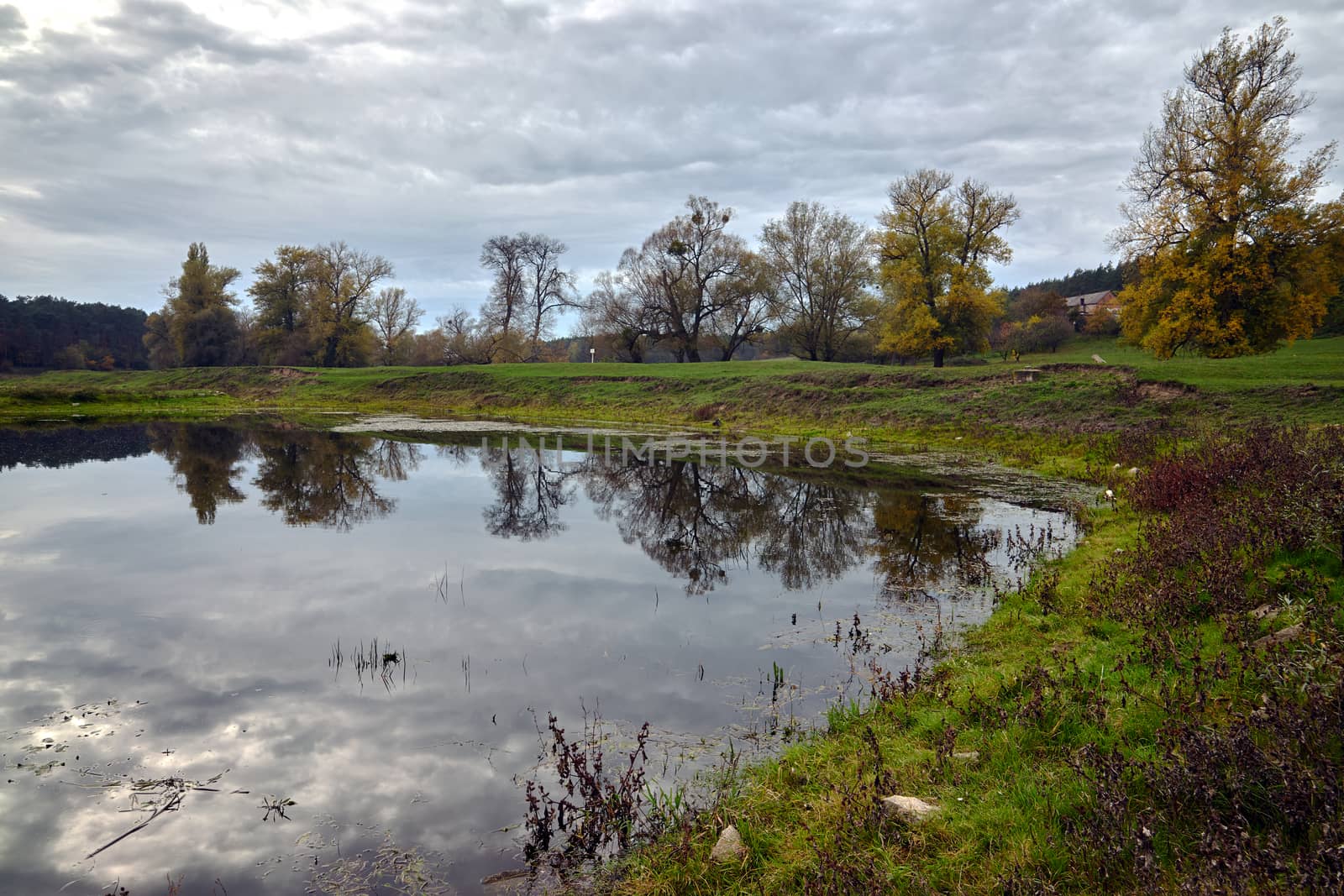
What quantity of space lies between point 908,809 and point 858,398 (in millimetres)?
28730

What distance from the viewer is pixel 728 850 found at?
12.9 ft

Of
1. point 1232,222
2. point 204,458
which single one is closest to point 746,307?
point 1232,222

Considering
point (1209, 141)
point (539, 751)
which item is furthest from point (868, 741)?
point (1209, 141)

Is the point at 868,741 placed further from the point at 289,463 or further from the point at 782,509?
the point at 289,463

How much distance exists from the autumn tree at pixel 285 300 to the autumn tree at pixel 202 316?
14.8 ft

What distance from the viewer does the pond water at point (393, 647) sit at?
171 inches

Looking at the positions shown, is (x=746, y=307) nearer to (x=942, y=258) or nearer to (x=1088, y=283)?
(x=942, y=258)

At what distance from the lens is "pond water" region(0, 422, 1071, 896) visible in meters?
4.34

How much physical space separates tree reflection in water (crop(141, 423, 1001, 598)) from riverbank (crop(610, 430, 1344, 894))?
2967mm

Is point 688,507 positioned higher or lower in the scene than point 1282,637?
lower

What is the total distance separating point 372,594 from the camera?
873 cm

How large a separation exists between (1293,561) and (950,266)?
38.6 metres

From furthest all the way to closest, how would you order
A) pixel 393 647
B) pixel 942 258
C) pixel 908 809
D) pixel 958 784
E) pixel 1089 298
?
pixel 1089 298 < pixel 942 258 < pixel 393 647 < pixel 958 784 < pixel 908 809

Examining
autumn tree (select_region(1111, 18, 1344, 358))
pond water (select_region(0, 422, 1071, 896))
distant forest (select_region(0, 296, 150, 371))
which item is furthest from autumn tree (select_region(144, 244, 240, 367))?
autumn tree (select_region(1111, 18, 1344, 358))
